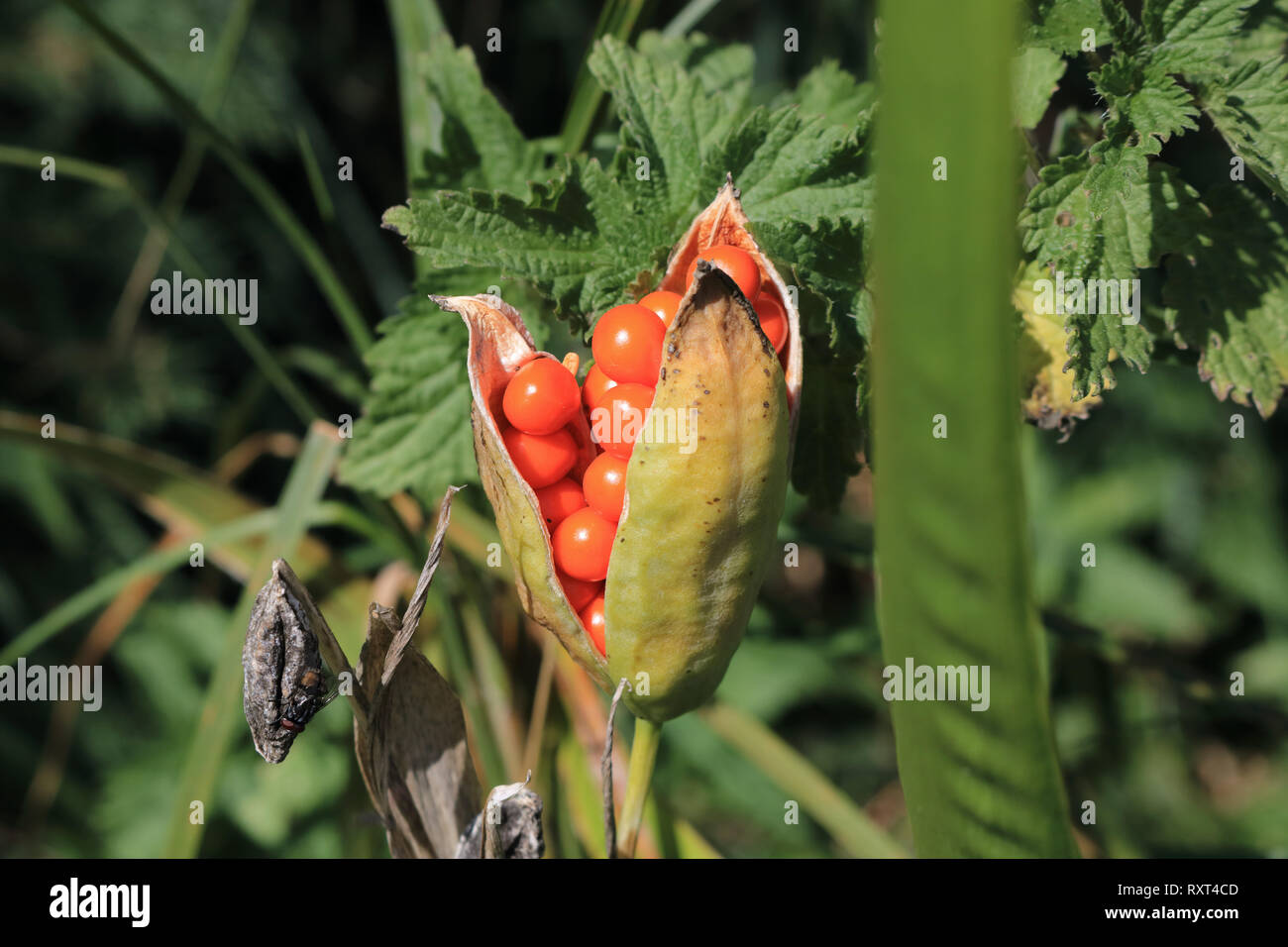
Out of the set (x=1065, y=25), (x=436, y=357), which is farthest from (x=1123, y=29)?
(x=436, y=357)

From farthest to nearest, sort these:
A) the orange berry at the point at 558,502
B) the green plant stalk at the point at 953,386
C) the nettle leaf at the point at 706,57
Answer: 1. the nettle leaf at the point at 706,57
2. the orange berry at the point at 558,502
3. the green plant stalk at the point at 953,386

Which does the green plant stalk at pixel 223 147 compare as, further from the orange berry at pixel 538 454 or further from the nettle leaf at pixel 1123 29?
the nettle leaf at pixel 1123 29

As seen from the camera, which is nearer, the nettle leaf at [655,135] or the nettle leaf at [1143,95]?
the nettle leaf at [1143,95]

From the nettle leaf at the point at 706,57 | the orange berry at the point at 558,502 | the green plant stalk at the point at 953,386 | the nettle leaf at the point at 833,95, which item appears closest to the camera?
the green plant stalk at the point at 953,386

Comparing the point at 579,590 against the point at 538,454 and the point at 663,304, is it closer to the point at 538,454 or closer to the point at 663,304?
the point at 538,454

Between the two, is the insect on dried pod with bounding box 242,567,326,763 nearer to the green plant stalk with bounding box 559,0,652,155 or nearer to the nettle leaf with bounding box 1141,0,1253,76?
the green plant stalk with bounding box 559,0,652,155

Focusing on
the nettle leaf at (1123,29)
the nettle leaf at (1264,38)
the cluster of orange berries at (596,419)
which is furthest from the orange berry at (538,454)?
the nettle leaf at (1264,38)
